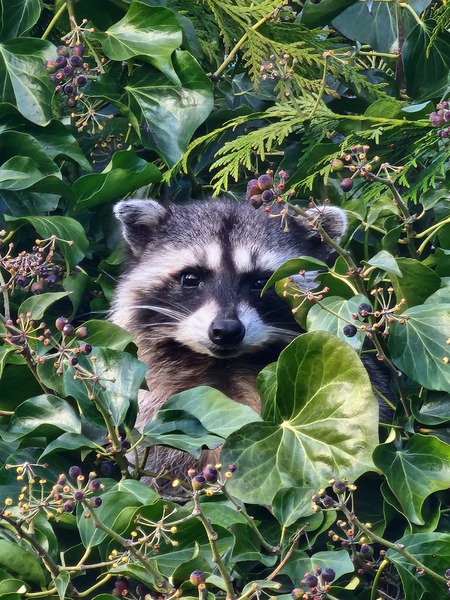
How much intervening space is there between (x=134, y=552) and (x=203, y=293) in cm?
178

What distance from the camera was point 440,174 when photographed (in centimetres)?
362

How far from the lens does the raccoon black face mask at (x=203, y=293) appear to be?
3996 mm

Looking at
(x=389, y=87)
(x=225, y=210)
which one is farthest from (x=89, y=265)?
(x=389, y=87)

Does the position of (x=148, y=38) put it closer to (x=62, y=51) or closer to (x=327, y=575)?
(x=62, y=51)

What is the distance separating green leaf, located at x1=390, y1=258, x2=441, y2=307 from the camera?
3139mm

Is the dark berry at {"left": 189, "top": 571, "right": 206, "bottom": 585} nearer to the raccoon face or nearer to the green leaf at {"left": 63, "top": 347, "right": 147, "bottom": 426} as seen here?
the green leaf at {"left": 63, "top": 347, "right": 147, "bottom": 426}

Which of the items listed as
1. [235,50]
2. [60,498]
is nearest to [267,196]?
[60,498]

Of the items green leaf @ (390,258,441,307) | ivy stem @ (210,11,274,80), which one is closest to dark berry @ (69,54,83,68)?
ivy stem @ (210,11,274,80)

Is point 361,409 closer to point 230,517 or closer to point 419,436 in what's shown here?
point 419,436

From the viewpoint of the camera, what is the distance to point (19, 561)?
267 cm

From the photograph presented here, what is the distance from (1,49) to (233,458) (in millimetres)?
1738

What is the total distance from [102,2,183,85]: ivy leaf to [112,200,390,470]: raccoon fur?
1.84 ft

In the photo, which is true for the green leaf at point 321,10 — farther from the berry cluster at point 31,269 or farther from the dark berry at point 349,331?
the dark berry at point 349,331

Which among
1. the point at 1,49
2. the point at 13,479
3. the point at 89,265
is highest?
the point at 1,49
